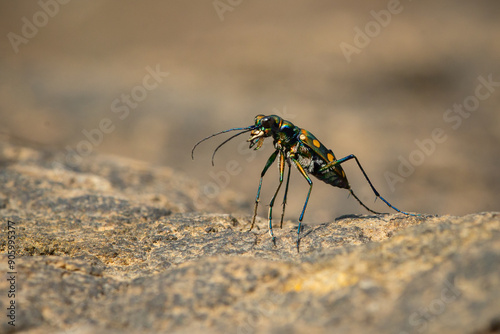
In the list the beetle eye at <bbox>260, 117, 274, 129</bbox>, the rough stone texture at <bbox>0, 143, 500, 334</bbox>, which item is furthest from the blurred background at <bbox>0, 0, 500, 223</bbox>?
the rough stone texture at <bbox>0, 143, 500, 334</bbox>

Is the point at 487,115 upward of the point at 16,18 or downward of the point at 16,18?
downward

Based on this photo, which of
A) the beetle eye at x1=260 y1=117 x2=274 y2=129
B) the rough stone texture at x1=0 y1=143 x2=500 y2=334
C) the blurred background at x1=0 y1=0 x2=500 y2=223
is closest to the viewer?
the rough stone texture at x1=0 y1=143 x2=500 y2=334

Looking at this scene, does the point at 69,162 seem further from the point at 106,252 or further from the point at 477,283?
the point at 477,283

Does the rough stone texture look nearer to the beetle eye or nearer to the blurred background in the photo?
the beetle eye

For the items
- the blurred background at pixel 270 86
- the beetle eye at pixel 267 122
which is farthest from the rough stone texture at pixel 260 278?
the blurred background at pixel 270 86

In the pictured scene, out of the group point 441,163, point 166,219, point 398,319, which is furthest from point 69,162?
point 441,163

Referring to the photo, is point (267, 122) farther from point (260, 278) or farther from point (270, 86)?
point (270, 86)
